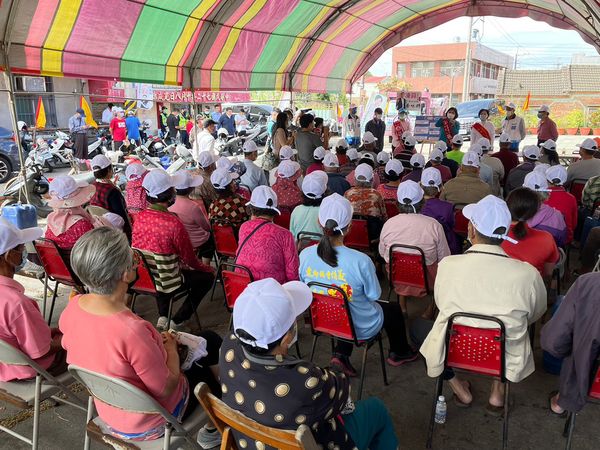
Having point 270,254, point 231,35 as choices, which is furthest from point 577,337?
point 231,35

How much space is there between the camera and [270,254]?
3.18 metres

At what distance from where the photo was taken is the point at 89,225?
3924 mm

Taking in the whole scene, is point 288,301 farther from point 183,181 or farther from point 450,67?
point 450,67

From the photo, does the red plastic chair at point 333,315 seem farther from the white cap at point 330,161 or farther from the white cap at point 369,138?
the white cap at point 369,138

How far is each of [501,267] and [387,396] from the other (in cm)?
127

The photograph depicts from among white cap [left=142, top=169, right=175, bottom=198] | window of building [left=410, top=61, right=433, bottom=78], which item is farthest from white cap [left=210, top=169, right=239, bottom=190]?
window of building [left=410, top=61, right=433, bottom=78]

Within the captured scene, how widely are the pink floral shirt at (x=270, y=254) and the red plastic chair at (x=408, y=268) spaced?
2.50 feet

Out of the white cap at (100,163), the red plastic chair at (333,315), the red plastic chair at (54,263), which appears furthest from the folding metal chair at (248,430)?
the white cap at (100,163)

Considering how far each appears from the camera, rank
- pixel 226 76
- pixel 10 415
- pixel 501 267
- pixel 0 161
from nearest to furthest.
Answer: pixel 501 267, pixel 10 415, pixel 226 76, pixel 0 161

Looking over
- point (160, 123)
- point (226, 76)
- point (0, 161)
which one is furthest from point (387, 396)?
point (160, 123)

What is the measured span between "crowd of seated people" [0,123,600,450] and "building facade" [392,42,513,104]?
37.9 m

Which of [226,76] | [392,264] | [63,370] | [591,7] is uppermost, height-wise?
[591,7]

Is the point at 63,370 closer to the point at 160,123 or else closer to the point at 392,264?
the point at 392,264

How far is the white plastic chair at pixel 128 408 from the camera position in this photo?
69.8 inches
